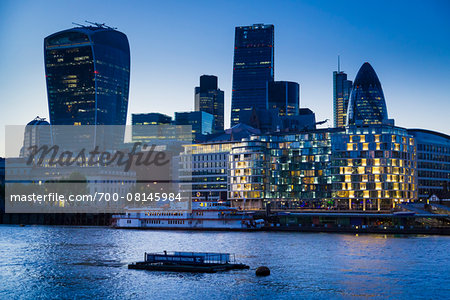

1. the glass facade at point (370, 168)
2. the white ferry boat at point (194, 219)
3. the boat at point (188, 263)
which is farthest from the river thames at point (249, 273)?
the glass facade at point (370, 168)

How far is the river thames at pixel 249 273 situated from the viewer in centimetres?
6066

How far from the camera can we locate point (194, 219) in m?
157

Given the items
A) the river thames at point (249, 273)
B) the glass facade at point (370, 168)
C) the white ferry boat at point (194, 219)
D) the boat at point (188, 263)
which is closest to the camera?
the river thames at point (249, 273)

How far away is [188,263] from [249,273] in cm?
838

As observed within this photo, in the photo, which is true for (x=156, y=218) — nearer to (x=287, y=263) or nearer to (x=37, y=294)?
(x=287, y=263)

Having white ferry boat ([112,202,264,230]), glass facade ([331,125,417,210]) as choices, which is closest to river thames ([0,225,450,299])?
white ferry boat ([112,202,264,230])

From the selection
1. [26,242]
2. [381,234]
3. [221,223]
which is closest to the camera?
[26,242]

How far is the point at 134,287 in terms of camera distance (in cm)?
6344

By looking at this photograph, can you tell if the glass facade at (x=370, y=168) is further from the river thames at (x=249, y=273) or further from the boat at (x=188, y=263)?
the boat at (x=188, y=263)

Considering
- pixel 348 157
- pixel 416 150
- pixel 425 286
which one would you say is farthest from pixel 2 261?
pixel 416 150

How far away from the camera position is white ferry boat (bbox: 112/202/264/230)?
15388 cm

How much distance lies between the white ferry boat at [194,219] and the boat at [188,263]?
7360 cm

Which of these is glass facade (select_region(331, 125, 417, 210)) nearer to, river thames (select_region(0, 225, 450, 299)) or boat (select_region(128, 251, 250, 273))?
river thames (select_region(0, 225, 450, 299))

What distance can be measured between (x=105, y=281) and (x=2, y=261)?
2844 centimetres
